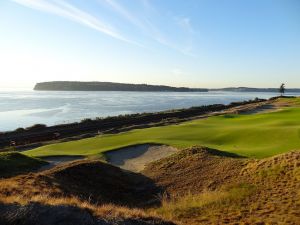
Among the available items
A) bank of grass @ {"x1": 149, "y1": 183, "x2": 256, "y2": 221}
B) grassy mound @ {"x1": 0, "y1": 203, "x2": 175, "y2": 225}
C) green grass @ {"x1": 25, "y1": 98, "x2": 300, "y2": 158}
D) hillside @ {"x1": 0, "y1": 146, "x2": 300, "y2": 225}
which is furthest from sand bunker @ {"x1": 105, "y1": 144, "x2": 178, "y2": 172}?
grassy mound @ {"x1": 0, "y1": 203, "x2": 175, "y2": 225}

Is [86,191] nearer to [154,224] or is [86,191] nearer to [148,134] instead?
[154,224]

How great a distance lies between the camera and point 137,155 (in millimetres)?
27297

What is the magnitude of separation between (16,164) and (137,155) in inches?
322

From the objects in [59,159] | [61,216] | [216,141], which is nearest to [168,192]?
[61,216]

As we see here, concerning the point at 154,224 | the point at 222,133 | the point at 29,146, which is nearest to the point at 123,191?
the point at 154,224

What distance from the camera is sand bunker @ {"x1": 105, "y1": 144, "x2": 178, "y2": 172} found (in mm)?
25405

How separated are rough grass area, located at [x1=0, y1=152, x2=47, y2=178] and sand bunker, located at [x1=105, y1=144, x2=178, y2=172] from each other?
4.71m

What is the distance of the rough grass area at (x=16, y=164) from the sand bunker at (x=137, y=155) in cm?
471

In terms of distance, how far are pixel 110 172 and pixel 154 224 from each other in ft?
35.8

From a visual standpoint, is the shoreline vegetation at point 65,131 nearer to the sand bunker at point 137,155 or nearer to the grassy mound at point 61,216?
the sand bunker at point 137,155

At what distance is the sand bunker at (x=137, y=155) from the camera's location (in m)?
25.4

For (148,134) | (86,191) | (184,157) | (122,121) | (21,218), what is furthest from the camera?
(122,121)

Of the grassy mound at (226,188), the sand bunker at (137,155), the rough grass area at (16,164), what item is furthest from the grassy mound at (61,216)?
the sand bunker at (137,155)

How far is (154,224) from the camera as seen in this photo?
30.8ft
